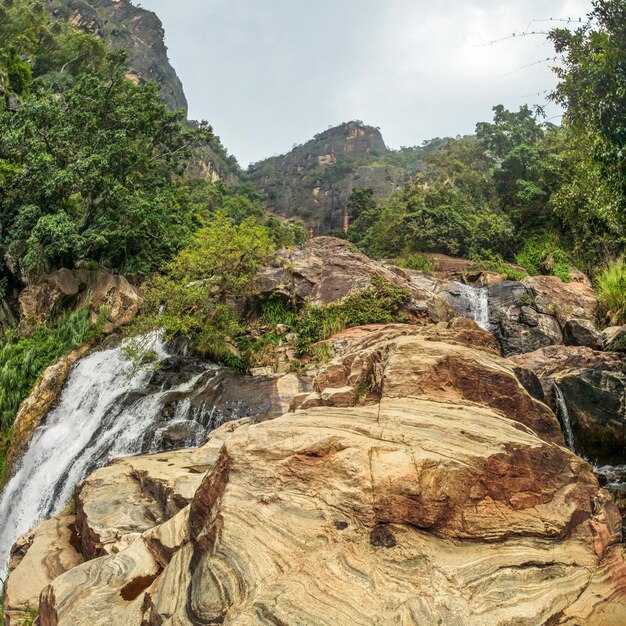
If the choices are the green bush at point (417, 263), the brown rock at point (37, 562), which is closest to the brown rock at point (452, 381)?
the brown rock at point (37, 562)

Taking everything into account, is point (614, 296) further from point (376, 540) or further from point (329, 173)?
point (329, 173)

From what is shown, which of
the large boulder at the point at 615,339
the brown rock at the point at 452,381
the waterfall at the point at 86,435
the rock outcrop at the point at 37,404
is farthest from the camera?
the large boulder at the point at 615,339

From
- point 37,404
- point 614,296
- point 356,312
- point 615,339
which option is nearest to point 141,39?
point 356,312

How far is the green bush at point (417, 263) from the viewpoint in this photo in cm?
2505

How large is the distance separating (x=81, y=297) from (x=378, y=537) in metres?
16.8

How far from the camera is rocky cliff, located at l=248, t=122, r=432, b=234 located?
188 ft

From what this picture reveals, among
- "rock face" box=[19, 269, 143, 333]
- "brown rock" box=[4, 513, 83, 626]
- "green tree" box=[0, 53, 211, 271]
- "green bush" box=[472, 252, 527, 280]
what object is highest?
A: "green tree" box=[0, 53, 211, 271]

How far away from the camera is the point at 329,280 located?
17.6m

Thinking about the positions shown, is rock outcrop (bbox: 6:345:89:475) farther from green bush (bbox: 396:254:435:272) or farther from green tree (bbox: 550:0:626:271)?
green bush (bbox: 396:254:435:272)

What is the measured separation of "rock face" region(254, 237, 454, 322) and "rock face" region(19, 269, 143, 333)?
531cm

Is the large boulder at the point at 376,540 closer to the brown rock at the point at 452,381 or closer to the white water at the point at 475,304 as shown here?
the brown rock at the point at 452,381

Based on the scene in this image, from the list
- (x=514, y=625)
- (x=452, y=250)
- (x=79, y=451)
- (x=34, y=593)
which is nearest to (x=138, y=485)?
(x=34, y=593)

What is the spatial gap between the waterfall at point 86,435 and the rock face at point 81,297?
11.3 feet

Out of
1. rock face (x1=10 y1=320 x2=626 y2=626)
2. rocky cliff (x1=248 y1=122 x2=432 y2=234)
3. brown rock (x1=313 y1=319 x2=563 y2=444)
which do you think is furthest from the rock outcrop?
rocky cliff (x1=248 y1=122 x2=432 y2=234)
